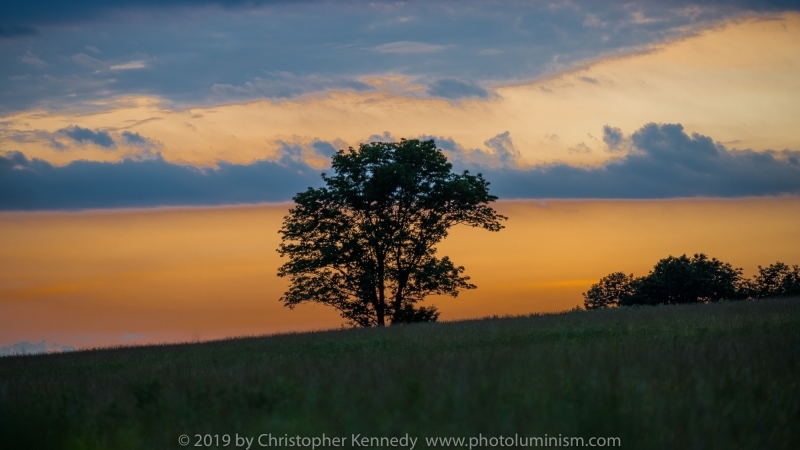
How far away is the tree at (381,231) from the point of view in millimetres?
38875

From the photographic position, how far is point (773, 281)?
4784cm

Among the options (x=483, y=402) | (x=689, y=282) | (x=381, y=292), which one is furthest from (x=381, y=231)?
(x=483, y=402)

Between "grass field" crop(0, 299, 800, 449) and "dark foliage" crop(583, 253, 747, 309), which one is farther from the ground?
"dark foliage" crop(583, 253, 747, 309)

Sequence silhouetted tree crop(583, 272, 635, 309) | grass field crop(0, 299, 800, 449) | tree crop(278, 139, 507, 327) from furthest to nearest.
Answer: silhouetted tree crop(583, 272, 635, 309), tree crop(278, 139, 507, 327), grass field crop(0, 299, 800, 449)

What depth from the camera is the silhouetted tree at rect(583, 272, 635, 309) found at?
55062mm

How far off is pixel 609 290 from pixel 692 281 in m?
10.7

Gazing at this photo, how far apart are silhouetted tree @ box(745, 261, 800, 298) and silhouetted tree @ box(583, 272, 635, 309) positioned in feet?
28.9

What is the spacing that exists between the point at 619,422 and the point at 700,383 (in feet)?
6.44

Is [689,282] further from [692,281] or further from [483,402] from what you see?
[483,402]

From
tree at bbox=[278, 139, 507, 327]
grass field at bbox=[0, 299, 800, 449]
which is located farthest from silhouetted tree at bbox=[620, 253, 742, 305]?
grass field at bbox=[0, 299, 800, 449]

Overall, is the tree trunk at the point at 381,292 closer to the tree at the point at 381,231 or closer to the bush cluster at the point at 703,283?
the tree at the point at 381,231

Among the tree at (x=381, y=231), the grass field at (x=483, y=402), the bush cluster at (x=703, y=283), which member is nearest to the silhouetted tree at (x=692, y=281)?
the bush cluster at (x=703, y=283)

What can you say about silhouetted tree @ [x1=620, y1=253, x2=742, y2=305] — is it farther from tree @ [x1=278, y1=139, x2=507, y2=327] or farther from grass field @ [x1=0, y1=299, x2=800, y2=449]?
grass field @ [x1=0, y1=299, x2=800, y2=449]

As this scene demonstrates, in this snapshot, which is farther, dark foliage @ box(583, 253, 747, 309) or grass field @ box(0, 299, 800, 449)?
dark foliage @ box(583, 253, 747, 309)
